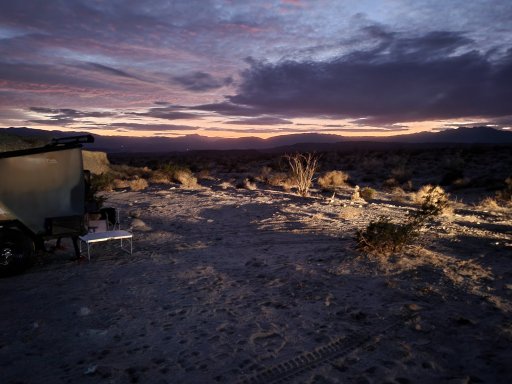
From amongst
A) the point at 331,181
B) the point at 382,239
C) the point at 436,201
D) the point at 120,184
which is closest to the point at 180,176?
the point at 120,184

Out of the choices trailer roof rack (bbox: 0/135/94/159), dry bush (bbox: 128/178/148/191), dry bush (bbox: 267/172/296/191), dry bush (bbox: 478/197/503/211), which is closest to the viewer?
trailer roof rack (bbox: 0/135/94/159)

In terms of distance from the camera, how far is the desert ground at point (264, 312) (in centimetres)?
390

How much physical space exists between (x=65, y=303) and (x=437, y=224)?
9790 mm

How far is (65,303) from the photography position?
5621 mm

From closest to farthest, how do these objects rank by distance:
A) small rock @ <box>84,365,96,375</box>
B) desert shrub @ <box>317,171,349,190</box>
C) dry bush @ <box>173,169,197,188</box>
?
small rock @ <box>84,365,96,375</box> → desert shrub @ <box>317,171,349,190</box> → dry bush @ <box>173,169,197,188</box>

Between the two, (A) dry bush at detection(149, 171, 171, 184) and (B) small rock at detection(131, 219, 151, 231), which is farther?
(A) dry bush at detection(149, 171, 171, 184)

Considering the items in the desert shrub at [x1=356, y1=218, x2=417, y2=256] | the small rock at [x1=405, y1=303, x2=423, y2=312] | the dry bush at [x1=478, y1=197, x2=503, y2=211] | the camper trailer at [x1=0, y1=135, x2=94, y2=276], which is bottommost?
the dry bush at [x1=478, y1=197, x2=503, y2=211]

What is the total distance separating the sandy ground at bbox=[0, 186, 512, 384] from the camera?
12.8ft

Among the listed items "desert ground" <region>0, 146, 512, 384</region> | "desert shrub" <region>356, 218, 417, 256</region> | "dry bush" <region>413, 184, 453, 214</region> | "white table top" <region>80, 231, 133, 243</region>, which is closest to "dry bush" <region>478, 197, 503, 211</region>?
"dry bush" <region>413, 184, 453, 214</region>

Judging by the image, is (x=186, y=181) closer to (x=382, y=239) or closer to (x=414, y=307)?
(x=382, y=239)

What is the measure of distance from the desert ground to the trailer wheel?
200mm

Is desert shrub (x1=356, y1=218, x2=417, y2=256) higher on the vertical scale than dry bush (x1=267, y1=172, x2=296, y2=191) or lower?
higher

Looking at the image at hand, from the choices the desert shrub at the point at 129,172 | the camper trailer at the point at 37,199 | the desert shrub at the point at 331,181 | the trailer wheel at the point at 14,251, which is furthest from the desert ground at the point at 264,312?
the desert shrub at the point at 129,172

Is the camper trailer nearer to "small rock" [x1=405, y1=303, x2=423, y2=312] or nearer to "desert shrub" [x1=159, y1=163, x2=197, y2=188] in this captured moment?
"small rock" [x1=405, y1=303, x2=423, y2=312]
